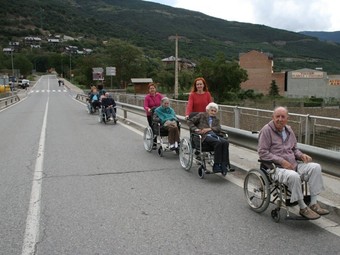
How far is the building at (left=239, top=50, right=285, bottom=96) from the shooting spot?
326 feet

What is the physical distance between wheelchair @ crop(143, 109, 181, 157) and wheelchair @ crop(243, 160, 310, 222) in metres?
4.15

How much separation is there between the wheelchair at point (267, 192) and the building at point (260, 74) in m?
95.6

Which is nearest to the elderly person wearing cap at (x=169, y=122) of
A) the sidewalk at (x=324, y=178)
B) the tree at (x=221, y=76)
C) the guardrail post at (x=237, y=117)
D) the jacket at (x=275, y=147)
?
the sidewalk at (x=324, y=178)

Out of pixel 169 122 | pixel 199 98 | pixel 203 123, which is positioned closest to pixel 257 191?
pixel 203 123

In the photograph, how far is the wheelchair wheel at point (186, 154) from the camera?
805 cm

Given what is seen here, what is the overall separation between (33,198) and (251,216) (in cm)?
332

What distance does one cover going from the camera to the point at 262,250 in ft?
14.2

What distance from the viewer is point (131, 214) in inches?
219

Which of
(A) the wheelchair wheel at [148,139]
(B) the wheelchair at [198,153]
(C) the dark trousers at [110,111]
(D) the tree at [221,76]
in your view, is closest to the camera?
(B) the wheelchair at [198,153]

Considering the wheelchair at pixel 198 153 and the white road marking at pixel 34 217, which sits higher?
the wheelchair at pixel 198 153

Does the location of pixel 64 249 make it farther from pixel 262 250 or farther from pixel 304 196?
pixel 304 196

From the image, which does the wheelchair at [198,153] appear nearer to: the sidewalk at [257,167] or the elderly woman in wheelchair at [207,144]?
the elderly woman in wheelchair at [207,144]

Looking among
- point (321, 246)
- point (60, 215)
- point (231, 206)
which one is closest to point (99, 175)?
point (60, 215)

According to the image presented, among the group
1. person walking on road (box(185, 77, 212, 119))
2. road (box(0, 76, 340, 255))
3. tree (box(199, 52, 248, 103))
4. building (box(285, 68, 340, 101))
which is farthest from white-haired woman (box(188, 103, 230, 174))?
building (box(285, 68, 340, 101))
